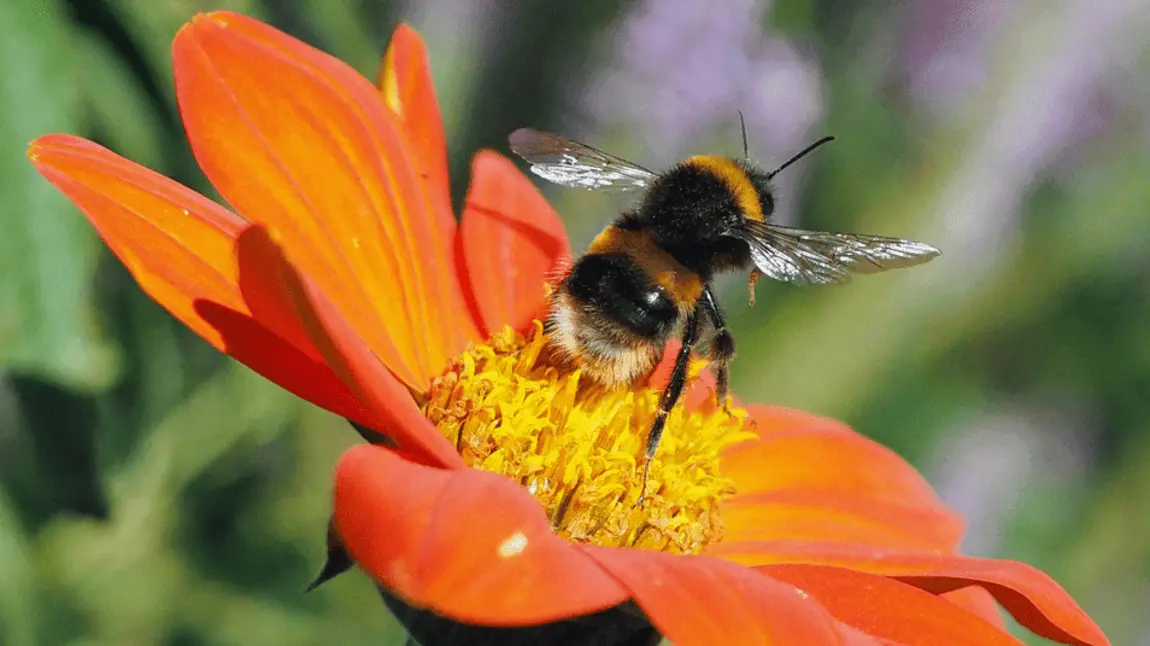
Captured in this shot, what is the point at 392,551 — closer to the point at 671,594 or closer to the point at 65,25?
the point at 671,594

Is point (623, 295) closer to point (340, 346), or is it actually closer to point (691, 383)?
point (691, 383)

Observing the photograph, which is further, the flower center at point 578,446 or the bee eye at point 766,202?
the bee eye at point 766,202

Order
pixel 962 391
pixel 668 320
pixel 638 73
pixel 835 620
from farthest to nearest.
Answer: pixel 962 391
pixel 638 73
pixel 668 320
pixel 835 620

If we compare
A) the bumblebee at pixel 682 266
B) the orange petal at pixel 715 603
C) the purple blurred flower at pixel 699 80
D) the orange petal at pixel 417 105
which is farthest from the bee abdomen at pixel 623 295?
the purple blurred flower at pixel 699 80

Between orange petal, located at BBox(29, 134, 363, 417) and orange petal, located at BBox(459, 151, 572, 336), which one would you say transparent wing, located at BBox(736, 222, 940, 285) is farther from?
orange petal, located at BBox(29, 134, 363, 417)

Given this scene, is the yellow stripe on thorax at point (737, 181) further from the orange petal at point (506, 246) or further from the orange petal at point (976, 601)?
the orange petal at point (976, 601)

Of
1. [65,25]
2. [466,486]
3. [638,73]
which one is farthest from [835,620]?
[638,73]
